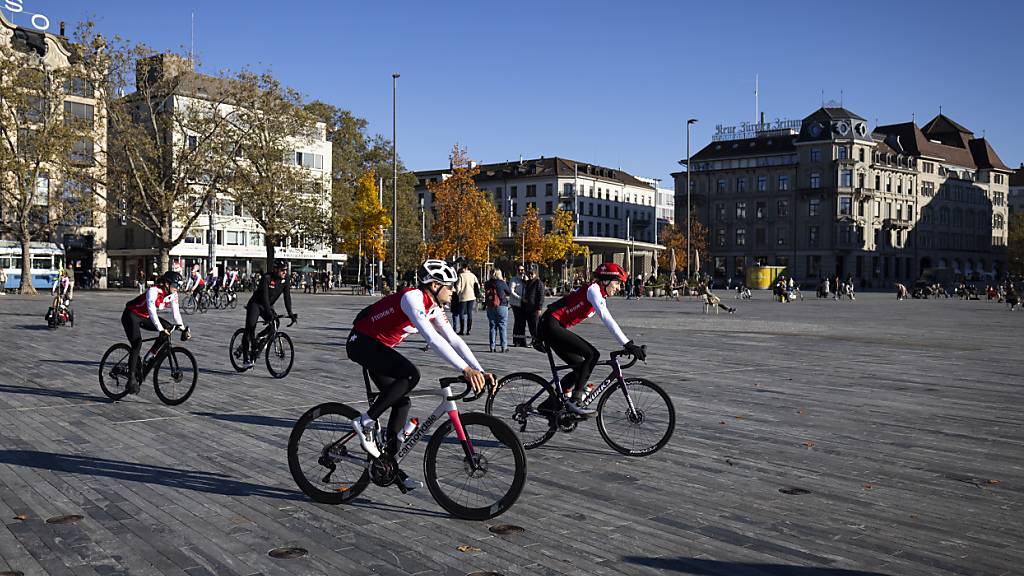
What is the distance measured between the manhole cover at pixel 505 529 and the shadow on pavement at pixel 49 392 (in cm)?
732

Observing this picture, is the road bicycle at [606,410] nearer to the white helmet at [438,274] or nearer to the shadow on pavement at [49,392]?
the white helmet at [438,274]

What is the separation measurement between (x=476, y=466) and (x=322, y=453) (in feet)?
3.80

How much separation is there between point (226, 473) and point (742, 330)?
21.7 meters

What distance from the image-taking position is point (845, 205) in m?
103

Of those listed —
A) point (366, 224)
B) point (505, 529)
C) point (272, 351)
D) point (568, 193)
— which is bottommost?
point (505, 529)

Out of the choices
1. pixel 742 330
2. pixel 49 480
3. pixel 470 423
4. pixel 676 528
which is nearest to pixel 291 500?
pixel 470 423

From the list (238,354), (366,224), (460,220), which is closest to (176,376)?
(238,354)

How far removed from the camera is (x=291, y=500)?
6.39 metres

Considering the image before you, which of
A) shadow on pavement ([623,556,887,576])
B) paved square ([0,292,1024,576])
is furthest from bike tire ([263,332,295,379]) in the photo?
shadow on pavement ([623,556,887,576])

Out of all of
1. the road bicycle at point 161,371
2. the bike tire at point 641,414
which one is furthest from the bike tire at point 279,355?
the bike tire at point 641,414

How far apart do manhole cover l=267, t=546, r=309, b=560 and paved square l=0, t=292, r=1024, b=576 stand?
0.06 meters

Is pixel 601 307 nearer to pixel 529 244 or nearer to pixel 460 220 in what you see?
pixel 460 220

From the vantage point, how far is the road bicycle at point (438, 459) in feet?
18.9

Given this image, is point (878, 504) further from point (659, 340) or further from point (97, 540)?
point (659, 340)
